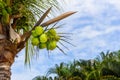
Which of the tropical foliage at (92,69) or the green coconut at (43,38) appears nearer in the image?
the green coconut at (43,38)

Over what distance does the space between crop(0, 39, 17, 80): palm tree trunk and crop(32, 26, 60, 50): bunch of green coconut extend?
0.29 meters

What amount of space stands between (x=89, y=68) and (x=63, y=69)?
3.62 metres

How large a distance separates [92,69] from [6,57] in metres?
29.0

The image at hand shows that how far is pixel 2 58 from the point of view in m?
4.83

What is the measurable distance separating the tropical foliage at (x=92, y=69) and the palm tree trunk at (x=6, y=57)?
25.4 metres

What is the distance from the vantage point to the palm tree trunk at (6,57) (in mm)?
4816

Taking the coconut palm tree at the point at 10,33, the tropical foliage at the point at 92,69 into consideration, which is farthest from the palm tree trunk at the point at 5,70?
the tropical foliage at the point at 92,69

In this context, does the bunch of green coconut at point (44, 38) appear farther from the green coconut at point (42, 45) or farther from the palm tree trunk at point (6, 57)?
the palm tree trunk at point (6, 57)

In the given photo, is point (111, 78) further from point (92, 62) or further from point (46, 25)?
point (46, 25)

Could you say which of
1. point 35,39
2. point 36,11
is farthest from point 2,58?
point 36,11

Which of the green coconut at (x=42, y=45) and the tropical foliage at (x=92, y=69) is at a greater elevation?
the tropical foliage at (x=92, y=69)

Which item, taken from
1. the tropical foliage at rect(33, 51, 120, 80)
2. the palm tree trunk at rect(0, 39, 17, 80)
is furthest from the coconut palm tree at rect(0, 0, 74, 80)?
the tropical foliage at rect(33, 51, 120, 80)

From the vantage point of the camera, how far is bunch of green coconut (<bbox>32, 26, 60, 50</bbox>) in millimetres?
4754

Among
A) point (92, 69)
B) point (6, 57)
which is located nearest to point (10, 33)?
point (6, 57)
